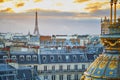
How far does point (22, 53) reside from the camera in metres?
50.6

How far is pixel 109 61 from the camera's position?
619cm

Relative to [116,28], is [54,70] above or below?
below

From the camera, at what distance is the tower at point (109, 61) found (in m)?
6.03

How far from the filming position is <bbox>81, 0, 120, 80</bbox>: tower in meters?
6.03

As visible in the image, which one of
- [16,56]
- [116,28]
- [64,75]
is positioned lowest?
[64,75]

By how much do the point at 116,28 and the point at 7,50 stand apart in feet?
151

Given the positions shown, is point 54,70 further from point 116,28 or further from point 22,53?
point 116,28

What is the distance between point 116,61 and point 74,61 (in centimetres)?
4635

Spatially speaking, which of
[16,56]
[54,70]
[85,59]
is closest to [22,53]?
[16,56]

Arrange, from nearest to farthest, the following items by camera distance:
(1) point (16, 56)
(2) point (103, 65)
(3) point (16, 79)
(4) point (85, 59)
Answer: (2) point (103, 65) < (3) point (16, 79) < (1) point (16, 56) < (4) point (85, 59)

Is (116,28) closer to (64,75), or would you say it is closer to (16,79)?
(16,79)

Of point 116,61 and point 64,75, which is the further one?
point 64,75

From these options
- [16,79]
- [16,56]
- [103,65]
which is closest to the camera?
[103,65]

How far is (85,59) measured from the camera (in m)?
53.2
